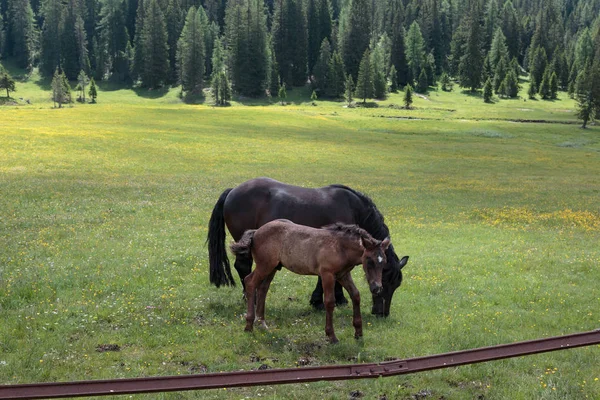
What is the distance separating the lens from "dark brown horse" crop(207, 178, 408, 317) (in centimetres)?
1156

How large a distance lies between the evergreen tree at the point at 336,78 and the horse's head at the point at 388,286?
121 metres

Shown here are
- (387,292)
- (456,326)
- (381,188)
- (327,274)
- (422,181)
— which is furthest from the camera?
(422,181)

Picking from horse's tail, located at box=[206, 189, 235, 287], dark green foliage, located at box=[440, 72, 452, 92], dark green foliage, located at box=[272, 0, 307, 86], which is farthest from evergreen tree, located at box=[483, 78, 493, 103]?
horse's tail, located at box=[206, 189, 235, 287]

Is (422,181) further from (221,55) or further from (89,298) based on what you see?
(221,55)

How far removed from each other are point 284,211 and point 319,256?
2336 mm

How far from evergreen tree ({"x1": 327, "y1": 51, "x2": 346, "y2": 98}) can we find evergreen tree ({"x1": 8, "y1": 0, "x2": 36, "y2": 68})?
90329mm

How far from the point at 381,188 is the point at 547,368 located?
25400mm

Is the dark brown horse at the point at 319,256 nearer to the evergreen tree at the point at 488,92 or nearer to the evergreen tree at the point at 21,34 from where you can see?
the evergreen tree at the point at 488,92

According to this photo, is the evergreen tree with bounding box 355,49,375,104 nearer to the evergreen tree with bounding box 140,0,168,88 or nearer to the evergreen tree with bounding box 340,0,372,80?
the evergreen tree with bounding box 340,0,372,80

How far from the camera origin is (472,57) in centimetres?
14512

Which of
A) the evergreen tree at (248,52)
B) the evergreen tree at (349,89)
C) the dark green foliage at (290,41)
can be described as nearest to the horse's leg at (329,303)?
the evergreen tree at (349,89)

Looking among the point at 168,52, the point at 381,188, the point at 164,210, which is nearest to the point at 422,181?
the point at 381,188

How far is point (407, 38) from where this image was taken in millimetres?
153000

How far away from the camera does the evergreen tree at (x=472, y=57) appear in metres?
143
